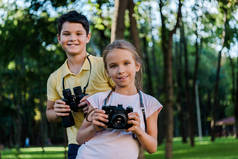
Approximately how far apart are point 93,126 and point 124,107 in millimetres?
276

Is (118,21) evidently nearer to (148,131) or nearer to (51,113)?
(51,113)

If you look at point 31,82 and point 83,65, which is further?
point 31,82

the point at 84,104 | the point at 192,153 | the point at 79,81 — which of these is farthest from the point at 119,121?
the point at 192,153

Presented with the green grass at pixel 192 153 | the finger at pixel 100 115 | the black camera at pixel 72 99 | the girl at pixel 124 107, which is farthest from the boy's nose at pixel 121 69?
the green grass at pixel 192 153

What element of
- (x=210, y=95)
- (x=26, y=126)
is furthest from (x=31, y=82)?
(x=210, y=95)

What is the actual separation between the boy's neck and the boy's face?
93mm

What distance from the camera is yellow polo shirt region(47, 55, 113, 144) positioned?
3.84 m

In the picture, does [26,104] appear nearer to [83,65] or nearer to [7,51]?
[7,51]

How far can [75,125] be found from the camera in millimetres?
3840

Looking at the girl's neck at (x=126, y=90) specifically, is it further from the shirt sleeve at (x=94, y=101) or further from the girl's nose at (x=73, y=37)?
the girl's nose at (x=73, y=37)

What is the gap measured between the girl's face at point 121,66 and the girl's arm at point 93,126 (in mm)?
351

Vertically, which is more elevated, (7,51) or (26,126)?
(7,51)

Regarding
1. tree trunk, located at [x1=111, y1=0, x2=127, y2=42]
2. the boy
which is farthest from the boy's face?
tree trunk, located at [x1=111, y1=0, x2=127, y2=42]

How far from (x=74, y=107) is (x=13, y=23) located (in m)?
10.0
